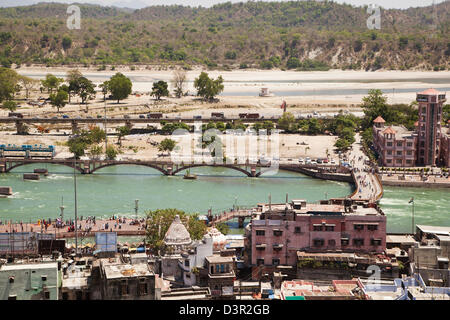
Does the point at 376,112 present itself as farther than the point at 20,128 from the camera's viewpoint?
Yes

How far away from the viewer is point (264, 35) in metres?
150

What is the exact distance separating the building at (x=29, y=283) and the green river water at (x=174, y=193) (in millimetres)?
23077

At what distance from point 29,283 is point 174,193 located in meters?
31.2

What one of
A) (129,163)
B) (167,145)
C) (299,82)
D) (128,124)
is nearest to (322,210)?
(129,163)

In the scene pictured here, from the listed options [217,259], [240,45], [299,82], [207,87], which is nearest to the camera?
[217,259]

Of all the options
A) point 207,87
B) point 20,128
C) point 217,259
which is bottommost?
point 217,259

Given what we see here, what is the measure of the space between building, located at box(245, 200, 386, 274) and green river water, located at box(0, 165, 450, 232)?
34.7 ft

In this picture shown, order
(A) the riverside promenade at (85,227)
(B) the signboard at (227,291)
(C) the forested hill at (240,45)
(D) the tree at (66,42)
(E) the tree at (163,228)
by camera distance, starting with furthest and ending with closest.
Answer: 1. (D) the tree at (66,42)
2. (C) the forested hill at (240,45)
3. (A) the riverside promenade at (85,227)
4. (E) the tree at (163,228)
5. (B) the signboard at (227,291)

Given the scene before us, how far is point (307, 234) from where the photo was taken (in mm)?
26703

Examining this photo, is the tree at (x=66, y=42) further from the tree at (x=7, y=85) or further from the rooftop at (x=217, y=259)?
the rooftop at (x=217, y=259)

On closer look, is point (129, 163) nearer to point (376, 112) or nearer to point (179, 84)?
point (376, 112)

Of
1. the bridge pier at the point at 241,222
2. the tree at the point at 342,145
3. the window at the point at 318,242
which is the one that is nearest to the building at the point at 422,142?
the tree at the point at 342,145

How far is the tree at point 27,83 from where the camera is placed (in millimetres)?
94250
